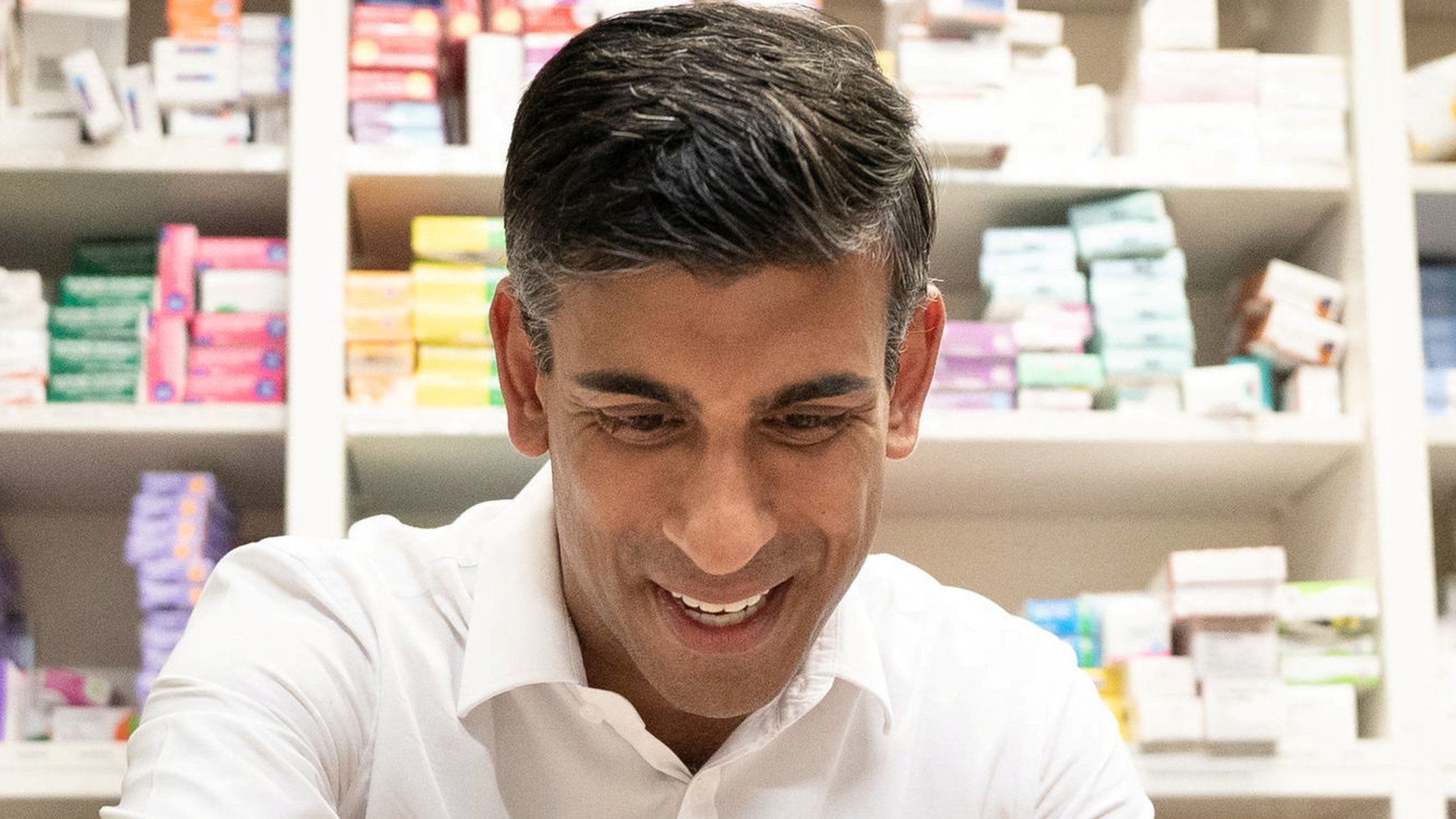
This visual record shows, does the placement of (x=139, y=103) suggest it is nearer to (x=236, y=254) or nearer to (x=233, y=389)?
(x=236, y=254)

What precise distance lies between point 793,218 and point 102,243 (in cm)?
195

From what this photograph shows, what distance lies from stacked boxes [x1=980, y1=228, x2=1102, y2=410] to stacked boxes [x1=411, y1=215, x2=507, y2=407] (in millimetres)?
700

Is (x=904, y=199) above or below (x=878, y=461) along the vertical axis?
above

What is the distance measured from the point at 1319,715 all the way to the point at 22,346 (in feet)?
5.96


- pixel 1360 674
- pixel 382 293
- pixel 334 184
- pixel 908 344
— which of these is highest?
pixel 334 184

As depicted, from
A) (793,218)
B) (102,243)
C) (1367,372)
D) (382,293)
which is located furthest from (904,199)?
(102,243)

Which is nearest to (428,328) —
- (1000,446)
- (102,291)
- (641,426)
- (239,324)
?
(239,324)

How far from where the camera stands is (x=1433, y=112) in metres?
2.61

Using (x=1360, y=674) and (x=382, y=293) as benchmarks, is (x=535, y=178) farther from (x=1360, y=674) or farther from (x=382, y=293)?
(x=1360, y=674)

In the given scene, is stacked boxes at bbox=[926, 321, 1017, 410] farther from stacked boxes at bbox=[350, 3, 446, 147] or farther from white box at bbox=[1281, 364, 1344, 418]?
stacked boxes at bbox=[350, 3, 446, 147]

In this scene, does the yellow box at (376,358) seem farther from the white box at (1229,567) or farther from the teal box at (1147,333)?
the white box at (1229,567)

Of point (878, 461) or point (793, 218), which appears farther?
point (878, 461)

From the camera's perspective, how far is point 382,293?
2424 mm

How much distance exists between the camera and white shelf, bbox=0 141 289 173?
2436mm
